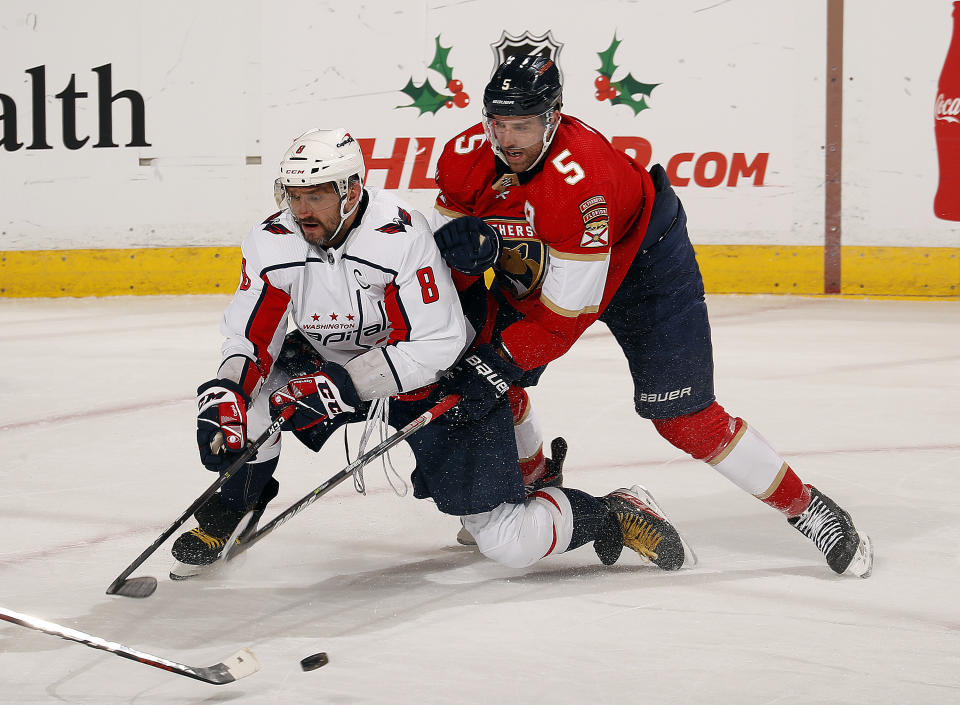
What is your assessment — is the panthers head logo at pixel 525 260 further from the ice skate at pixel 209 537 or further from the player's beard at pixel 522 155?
the ice skate at pixel 209 537

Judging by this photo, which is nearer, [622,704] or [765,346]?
[622,704]

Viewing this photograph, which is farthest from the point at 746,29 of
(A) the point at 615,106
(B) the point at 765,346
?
(B) the point at 765,346

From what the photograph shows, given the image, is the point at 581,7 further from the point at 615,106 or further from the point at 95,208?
the point at 95,208

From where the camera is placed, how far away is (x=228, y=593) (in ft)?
7.25

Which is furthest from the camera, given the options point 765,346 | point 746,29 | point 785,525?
point 746,29

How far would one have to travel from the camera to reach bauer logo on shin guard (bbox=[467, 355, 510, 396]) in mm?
2145

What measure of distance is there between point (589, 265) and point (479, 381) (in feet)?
0.93

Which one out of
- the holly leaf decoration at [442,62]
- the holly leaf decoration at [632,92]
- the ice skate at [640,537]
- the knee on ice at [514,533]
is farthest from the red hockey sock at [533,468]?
the holly leaf decoration at [442,62]

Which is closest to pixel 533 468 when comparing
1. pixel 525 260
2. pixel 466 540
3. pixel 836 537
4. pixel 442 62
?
pixel 466 540

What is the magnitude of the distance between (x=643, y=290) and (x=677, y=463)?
914mm

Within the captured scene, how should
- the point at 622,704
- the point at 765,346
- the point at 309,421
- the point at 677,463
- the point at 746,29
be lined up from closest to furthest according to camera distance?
the point at 622,704 → the point at 309,421 → the point at 677,463 → the point at 765,346 → the point at 746,29

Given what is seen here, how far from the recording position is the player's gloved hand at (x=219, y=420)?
2.08 metres

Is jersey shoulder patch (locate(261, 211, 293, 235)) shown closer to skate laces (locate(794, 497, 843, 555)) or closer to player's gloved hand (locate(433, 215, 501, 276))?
player's gloved hand (locate(433, 215, 501, 276))

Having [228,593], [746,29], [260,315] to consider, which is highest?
[746,29]
